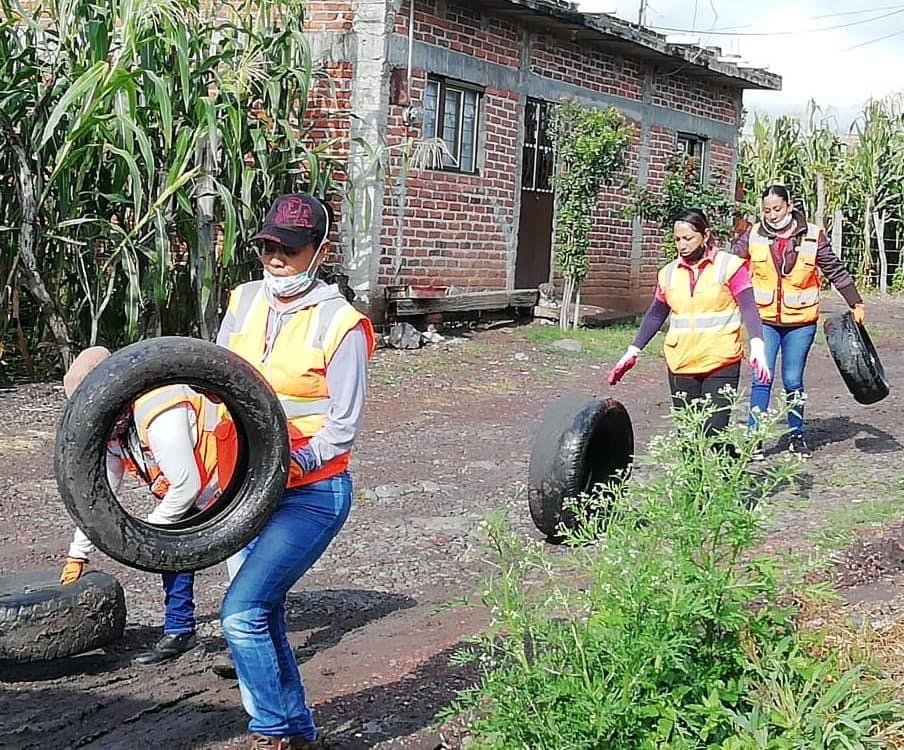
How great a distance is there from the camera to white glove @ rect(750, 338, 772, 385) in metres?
7.10

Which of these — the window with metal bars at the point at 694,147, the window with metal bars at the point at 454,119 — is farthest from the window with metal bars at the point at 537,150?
the window with metal bars at the point at 694,147

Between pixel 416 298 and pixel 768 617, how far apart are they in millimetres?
10696

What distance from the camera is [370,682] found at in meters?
4.59

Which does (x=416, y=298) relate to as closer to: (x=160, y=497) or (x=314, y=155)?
(x=314, y=155)

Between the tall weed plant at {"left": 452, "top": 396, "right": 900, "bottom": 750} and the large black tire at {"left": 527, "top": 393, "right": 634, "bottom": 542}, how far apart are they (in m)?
2.10

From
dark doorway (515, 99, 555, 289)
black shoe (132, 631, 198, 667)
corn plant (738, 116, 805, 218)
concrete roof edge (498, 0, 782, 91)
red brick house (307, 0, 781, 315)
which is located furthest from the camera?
corn plant (738, 116, 805, 218)

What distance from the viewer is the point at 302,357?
3811 millimetres

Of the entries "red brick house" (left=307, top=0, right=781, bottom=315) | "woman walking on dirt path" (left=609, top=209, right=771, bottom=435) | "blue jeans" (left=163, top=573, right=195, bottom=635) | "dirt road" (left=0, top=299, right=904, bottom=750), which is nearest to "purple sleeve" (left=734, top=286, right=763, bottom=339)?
"woman walking on dirt path" (left=609, top=209, right=771, bottom=435)

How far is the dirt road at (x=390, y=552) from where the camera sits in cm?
429

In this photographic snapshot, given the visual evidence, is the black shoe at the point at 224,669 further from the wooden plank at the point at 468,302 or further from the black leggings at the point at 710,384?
the wooden plank at the point at 468,302

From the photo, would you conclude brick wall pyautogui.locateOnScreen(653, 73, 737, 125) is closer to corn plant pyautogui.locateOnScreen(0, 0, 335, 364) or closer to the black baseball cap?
corn plant pyautogui.locateOnScreen(0, 0, 335, 364)

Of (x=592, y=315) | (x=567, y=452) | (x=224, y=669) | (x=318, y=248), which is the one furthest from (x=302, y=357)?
(x=592, y=315)

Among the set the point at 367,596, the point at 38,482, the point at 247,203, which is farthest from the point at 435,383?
the point at 367,596

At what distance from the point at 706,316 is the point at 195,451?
380 centimetres
